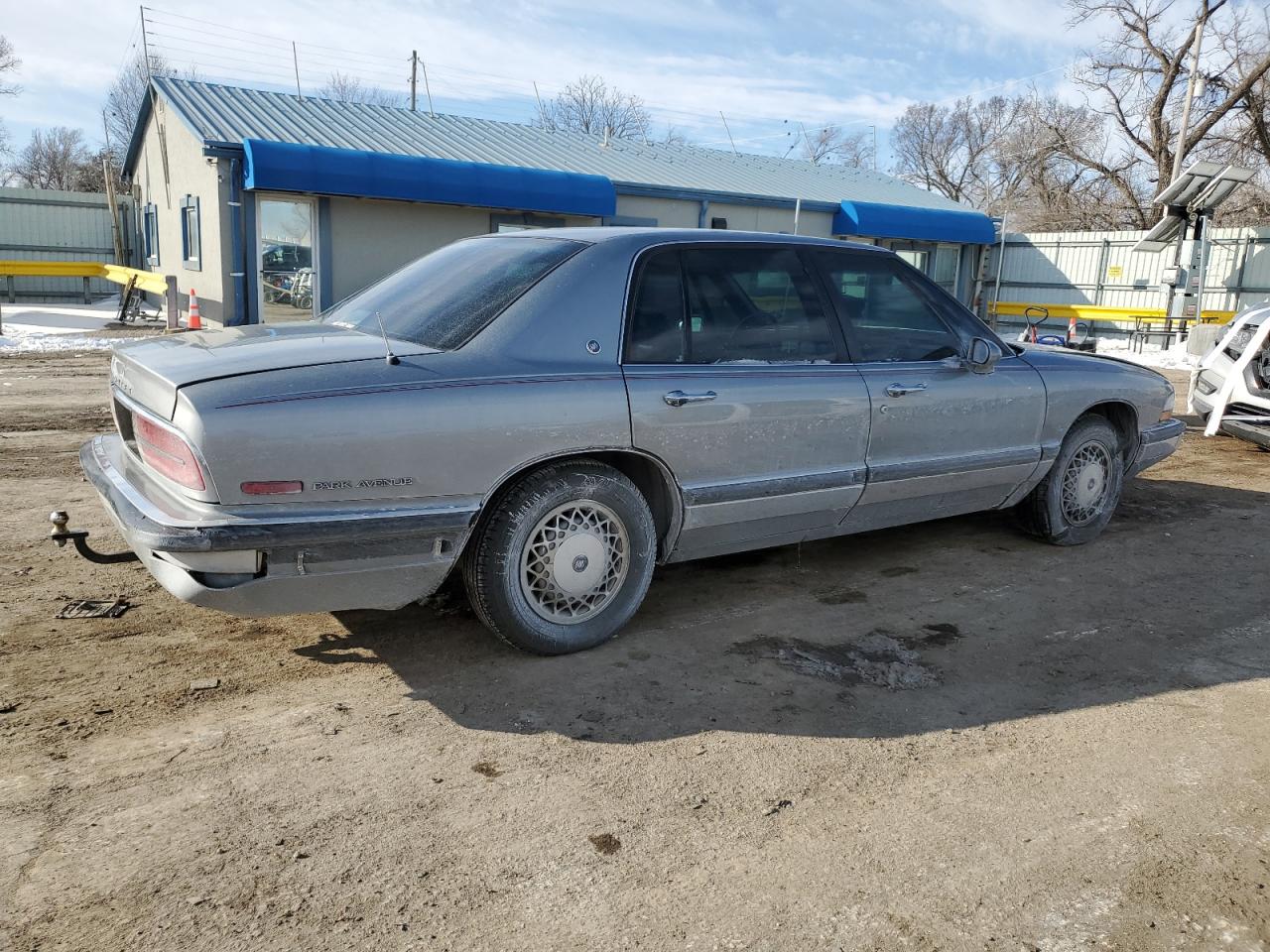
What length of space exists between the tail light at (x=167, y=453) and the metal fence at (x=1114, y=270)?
23.9 metres

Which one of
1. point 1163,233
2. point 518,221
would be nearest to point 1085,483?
point 518,221

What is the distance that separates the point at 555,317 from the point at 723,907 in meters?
2.16

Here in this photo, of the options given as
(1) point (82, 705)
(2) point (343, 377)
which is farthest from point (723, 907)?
(1) point (82, 705)

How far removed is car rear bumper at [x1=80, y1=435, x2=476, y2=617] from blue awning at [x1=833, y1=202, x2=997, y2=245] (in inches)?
796

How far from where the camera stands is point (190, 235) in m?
18.2

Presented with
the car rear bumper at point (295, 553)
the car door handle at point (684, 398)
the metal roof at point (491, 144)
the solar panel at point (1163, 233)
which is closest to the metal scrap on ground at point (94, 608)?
the car rear bumper at point (295, 553)

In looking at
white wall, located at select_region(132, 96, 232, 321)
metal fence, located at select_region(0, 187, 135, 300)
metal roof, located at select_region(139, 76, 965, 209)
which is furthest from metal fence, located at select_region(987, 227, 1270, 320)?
metal fence, located at select_region(0, 187, 135, 300)

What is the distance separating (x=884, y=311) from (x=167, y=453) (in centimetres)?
318

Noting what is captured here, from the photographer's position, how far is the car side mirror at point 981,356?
475cm

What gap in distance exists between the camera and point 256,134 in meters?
16.0

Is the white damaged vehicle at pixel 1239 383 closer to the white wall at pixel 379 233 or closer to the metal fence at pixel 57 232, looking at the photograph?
the white wall at pixel 379 233

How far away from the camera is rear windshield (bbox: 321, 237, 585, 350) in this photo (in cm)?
368

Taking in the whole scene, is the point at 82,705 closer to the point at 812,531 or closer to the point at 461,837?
the point at 461,837

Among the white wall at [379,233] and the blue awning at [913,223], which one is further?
the blue awning at [913,223]
